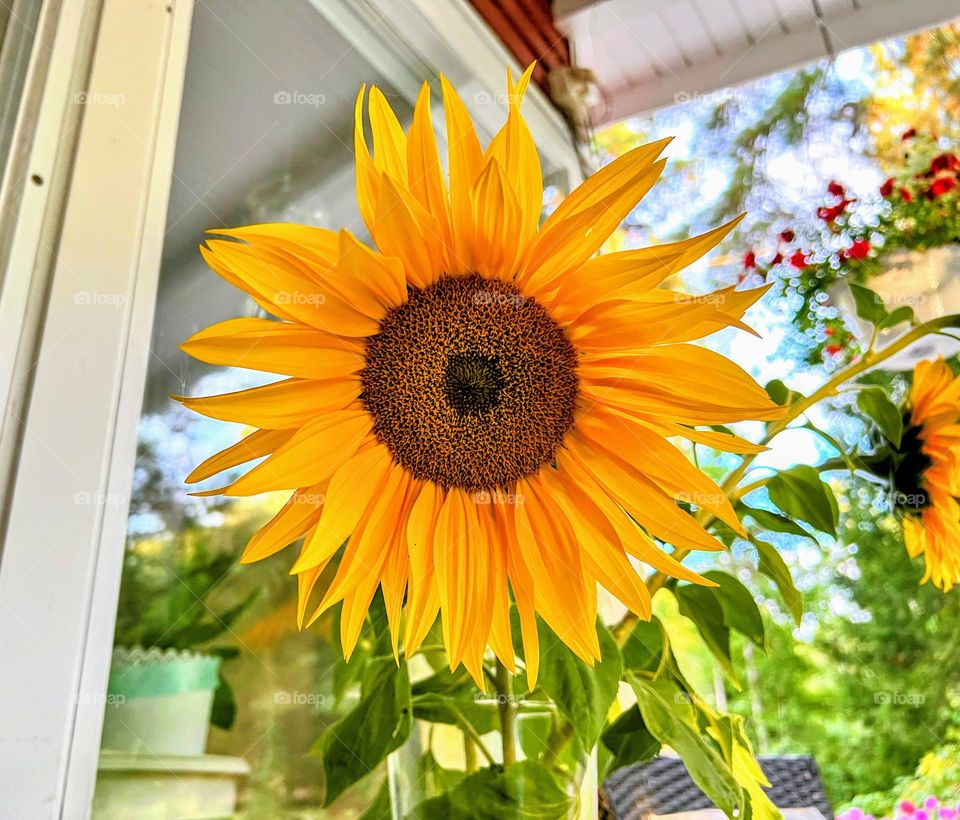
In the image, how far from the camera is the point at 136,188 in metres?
0.68

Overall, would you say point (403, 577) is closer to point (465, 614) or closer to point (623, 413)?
point (465, 614)

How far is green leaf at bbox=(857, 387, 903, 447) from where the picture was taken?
76cm

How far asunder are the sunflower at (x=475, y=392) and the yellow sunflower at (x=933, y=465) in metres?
0.38

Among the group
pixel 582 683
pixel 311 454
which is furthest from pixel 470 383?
pixel 582 683

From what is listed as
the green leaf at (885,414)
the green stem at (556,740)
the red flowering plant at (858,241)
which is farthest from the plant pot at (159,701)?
the red flowering plant at (858,241)

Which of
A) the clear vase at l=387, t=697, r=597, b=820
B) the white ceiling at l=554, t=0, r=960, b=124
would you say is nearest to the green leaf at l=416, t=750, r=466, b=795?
the clear vase at l=387, t=697, r=597, b=820

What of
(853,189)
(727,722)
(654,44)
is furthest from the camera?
(853,189)

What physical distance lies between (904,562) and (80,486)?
169 centimetres

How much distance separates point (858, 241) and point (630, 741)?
1035 millimetres

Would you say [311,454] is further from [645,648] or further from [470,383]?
[645,648]

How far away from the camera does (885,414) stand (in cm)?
76

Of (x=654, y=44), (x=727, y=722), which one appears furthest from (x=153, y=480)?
(x=654, y=44)

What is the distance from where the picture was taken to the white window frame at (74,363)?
21.8 inches

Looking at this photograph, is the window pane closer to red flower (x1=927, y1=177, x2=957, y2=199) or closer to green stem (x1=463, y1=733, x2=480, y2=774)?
green stem (x1=463, y1=733, x2=480, y2=774)
